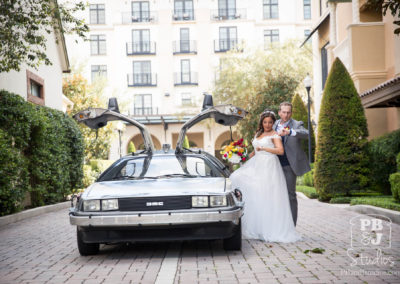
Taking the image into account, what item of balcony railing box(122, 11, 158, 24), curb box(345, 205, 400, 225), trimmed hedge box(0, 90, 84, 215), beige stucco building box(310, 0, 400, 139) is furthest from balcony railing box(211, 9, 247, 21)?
curb box(345, 205, 400, 225)

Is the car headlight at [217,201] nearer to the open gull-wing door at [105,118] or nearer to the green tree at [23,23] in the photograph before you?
the open gull-wing door at [105,118]

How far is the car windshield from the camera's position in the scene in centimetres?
763

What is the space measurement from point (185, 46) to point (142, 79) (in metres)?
5.20

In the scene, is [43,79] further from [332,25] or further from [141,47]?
[141,47]

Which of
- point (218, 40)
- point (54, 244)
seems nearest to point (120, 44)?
point (218, 40)

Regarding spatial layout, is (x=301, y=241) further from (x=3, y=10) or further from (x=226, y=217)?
(x=3, y=10)

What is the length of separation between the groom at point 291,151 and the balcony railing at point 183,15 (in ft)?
138

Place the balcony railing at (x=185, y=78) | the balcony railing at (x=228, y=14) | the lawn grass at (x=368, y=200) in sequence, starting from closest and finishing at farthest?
the lawn grass at (x=368, y=200), the balcony railing at (x=185, y=78), the balcony railing at (x=228, y=14)

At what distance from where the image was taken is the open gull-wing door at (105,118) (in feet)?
29.4

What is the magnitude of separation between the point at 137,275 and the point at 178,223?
3.08ft

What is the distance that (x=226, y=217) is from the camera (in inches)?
252

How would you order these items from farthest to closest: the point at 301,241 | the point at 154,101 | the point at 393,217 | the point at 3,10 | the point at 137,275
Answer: the point at 154,101 < the point at 3,10 < the point at 393,217 < the point at 301,241 < the point at 137,275

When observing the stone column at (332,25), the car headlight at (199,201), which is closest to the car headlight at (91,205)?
the car headlight at (199,201)

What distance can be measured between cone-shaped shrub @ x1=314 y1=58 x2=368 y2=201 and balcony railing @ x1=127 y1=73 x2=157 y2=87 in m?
35.1
